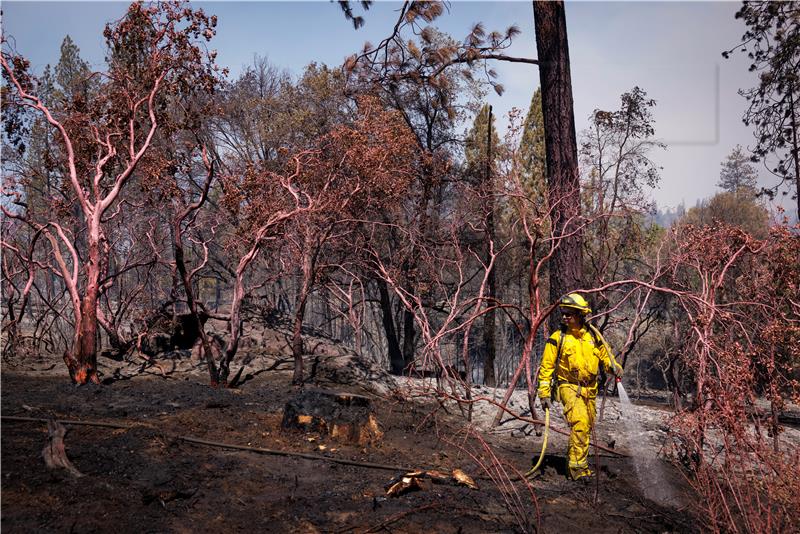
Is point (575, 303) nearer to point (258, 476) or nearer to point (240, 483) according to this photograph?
point (258, 476)

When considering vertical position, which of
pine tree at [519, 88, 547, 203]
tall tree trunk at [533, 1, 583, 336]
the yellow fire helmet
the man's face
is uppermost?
pine tree at [519, 88, 547, 203]

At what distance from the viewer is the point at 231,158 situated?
67.1ft

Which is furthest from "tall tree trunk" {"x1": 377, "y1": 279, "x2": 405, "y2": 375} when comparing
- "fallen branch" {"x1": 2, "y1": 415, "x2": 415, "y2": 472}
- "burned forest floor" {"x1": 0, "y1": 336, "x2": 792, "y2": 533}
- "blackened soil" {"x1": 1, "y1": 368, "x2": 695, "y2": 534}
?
"fallen branch" {"x1": 2, "y1": 415, "x2": 415, "y2": 472}

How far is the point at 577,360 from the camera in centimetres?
627

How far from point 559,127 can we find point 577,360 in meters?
5.03

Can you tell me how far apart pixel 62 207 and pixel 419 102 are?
510 inches

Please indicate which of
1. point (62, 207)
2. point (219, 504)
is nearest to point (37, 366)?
→ point (62, 207)

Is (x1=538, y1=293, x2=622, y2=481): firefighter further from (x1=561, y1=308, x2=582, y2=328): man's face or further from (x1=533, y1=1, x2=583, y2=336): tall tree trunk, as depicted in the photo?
(x1=533, y1=1, x2=583, y2=336): tall tree trunk

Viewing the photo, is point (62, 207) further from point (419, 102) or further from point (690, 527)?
point (419, 102)

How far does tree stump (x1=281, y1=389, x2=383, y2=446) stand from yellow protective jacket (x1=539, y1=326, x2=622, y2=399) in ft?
6.94

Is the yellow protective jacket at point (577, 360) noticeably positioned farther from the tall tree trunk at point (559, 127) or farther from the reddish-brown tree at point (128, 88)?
the reddish-brown tree at point (128, 88)

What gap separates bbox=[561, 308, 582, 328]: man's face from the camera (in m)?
6.29

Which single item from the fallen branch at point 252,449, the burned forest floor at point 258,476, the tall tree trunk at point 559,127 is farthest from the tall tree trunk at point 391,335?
the fallen branch at point 252,449

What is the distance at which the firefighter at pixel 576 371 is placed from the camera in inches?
243
